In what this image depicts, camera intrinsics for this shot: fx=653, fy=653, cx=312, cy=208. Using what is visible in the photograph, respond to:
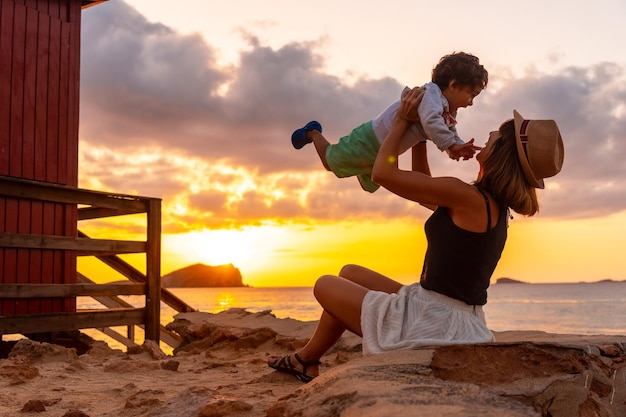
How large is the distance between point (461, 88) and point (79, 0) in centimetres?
602

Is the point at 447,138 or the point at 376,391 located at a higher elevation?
the point at 447,138

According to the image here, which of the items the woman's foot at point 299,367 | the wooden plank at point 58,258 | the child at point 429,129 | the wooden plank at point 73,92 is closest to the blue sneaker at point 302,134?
the child at point 429,129

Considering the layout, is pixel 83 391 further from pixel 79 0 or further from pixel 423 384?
pixel 79 0

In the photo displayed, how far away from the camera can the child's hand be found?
3492mm

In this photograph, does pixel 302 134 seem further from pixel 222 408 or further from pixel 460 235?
pixel 222 408

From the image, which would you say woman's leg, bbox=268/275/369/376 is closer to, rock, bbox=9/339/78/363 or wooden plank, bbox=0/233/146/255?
rock, bbox=9/339/78/363

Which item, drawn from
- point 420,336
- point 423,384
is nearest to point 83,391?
point 420,336

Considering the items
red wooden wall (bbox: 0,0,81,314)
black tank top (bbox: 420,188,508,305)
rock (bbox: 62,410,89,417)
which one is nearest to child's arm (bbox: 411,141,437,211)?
black tank top (bbox: 420,188,508,305)

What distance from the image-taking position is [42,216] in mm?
7410

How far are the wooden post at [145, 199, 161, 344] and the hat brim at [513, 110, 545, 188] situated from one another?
5.35m

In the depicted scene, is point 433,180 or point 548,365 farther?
point 433,180

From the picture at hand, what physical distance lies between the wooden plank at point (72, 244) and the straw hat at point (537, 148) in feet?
17.2

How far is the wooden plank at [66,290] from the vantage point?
21.8 feet

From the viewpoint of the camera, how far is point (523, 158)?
315cm
